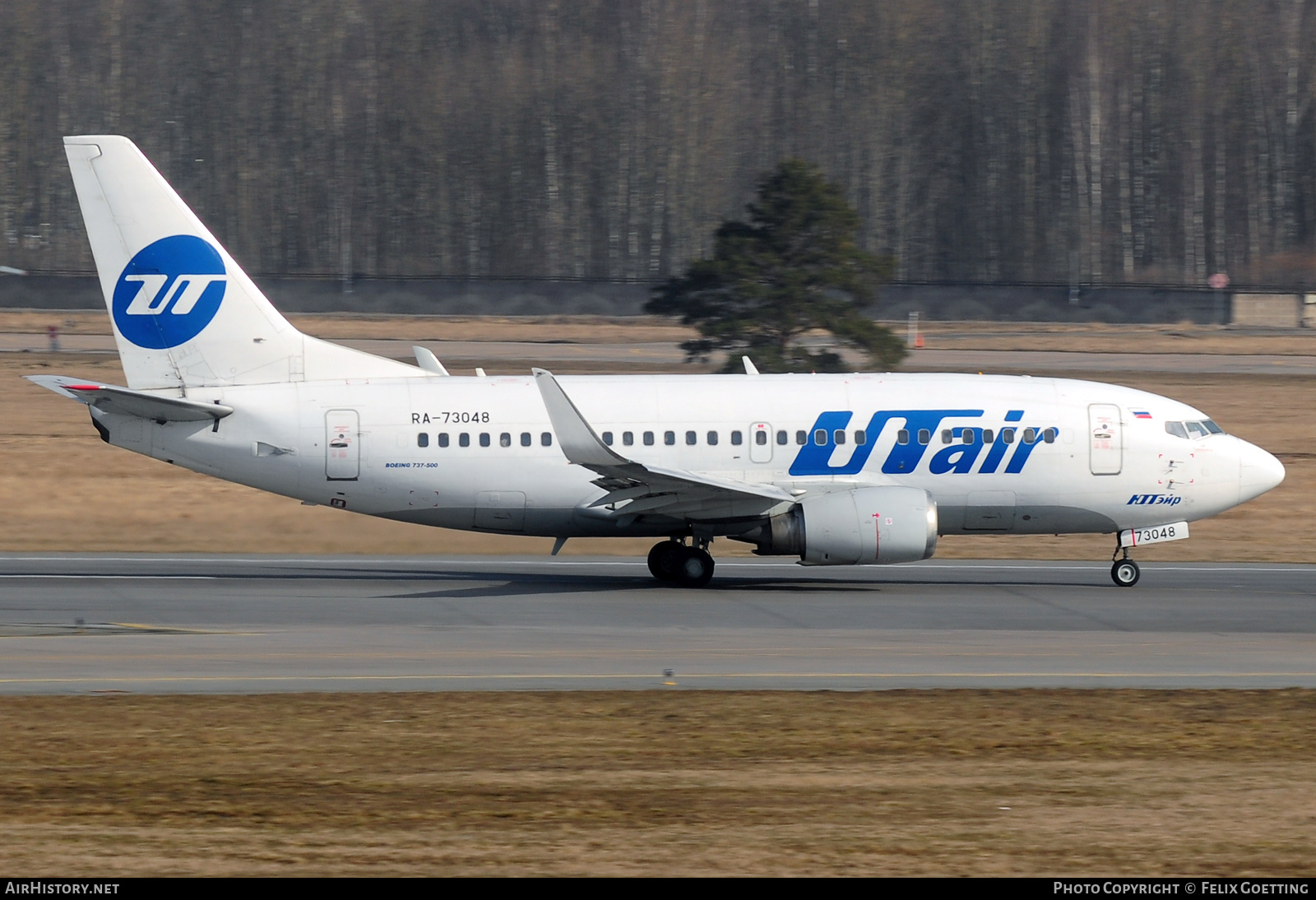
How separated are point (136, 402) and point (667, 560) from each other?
8.90 meters

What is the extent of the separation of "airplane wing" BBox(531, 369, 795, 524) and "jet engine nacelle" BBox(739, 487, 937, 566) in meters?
0.61

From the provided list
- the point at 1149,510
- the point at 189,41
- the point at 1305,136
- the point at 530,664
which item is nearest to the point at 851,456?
the point at 1149,510

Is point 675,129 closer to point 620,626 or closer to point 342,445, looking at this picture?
point 342,445

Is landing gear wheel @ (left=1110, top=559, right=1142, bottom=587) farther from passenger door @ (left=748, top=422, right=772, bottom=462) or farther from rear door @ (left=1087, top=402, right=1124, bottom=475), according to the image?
passenger door @ (left=748, top=422, right=772, bottom=462)

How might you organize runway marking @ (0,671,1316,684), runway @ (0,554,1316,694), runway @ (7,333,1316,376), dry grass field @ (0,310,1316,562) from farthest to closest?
runway @ (7,333,1316,376) → dry grass field @ (0,310,1316,562) → runway @ (0,554,1316,694) → runway marking @ (0,671,1316,684)

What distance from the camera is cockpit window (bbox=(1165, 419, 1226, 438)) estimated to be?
27.0 meters

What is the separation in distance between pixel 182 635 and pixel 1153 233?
86114mm

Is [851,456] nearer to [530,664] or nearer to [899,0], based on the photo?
[530,664]

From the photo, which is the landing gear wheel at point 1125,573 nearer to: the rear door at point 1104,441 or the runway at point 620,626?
the runway at point 620,626

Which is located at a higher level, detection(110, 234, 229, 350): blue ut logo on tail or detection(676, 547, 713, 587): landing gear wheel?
detection(110, 234, 229, 350): blue ut logo on tail

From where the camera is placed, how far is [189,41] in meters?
A: 106

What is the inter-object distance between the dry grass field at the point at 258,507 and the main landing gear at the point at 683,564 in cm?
279

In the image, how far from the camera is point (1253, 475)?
88.8 ft

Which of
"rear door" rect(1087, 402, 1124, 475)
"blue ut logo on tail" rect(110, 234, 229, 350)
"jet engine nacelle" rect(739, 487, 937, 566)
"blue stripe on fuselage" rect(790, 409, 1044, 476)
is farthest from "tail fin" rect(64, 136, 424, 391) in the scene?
"rear door" rect(1087, 402, 1124, 475)
